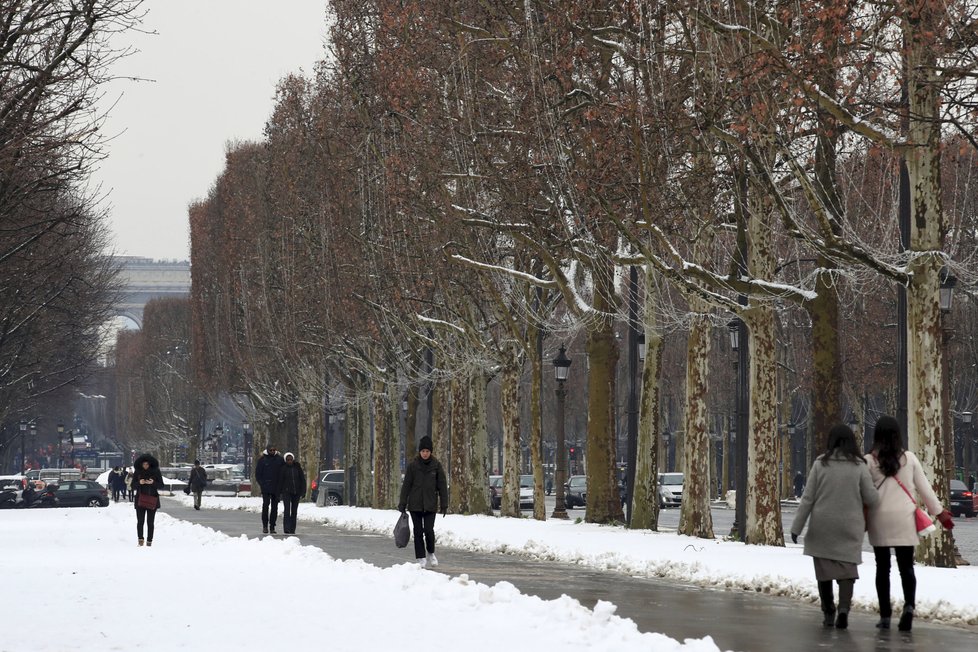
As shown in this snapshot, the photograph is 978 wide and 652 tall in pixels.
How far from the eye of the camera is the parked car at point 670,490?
63.2 meters

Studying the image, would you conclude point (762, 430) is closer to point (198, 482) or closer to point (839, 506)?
point (839, 506)

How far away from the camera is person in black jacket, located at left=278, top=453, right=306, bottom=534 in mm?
34156

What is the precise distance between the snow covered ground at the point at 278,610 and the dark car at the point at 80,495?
157 feet

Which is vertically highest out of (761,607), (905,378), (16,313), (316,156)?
(316,156)

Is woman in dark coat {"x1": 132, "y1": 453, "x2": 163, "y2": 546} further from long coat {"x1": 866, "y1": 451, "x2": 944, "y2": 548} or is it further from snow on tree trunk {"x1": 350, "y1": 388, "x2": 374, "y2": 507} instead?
snow on tree trunk {"x1": 350, "y1": 388, "x2": 374, "y2": 507}

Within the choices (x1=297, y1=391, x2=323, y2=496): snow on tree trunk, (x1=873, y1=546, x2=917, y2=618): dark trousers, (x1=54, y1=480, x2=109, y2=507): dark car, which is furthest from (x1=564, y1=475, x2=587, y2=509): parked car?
(x1=873, y1=546, x2=917, y2=618): dark trousers

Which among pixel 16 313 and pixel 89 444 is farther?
pixel 89 444

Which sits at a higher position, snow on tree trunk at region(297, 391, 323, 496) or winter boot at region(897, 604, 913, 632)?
snow on tree trunk at region(297, 391, 323, 496)

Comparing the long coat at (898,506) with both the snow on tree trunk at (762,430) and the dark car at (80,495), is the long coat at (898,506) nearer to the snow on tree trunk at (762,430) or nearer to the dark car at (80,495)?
the snow on tree trunk at (762,430)

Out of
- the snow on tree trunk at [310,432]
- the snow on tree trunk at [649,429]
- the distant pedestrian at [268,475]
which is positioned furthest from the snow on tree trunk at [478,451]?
the snow on tree trunk at [310,432]

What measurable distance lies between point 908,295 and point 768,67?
3816 millimetres

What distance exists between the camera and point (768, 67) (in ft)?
64.5

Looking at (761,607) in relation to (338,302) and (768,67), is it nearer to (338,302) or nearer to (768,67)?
(768,67)

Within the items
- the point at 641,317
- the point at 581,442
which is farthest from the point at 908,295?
the point at 581,442
